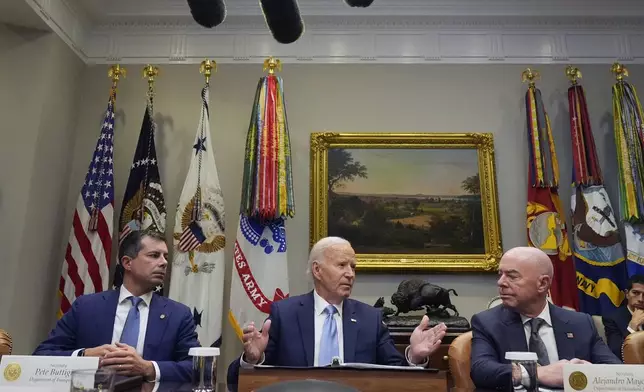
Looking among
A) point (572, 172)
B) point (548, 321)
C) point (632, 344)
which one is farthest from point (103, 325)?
point (572, 172)

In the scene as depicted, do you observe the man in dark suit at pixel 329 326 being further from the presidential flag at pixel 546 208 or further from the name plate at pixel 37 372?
the presidential flag at pixel 546 208

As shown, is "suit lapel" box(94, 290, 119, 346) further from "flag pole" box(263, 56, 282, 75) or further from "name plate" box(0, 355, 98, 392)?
"flag pole" box(263, 56, 282, 75)

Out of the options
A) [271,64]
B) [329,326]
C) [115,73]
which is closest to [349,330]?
[329,326]

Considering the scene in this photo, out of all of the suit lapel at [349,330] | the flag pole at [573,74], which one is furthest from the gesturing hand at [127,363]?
the flag pole at [573,74]

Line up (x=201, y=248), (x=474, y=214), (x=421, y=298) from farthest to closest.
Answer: (x=474, y=214) < (x=201, y=248) < (x=421, y=298)

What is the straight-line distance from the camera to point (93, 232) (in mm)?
4148

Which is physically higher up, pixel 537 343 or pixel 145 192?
pixel 145 192

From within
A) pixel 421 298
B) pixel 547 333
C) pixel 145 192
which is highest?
pixel 145 192

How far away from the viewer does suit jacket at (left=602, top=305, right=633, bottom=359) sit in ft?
11.7

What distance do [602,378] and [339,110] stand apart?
11.7 ft

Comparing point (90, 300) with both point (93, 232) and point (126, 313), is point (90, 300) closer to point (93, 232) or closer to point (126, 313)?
point (126, 313)

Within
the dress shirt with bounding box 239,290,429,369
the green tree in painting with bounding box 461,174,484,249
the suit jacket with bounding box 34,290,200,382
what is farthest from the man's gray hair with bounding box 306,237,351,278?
the green tree in painting with bounding box 461,174,484,249

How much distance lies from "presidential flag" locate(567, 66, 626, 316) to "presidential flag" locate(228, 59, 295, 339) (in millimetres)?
2373

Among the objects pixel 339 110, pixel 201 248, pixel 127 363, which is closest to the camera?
pixel 127 363
